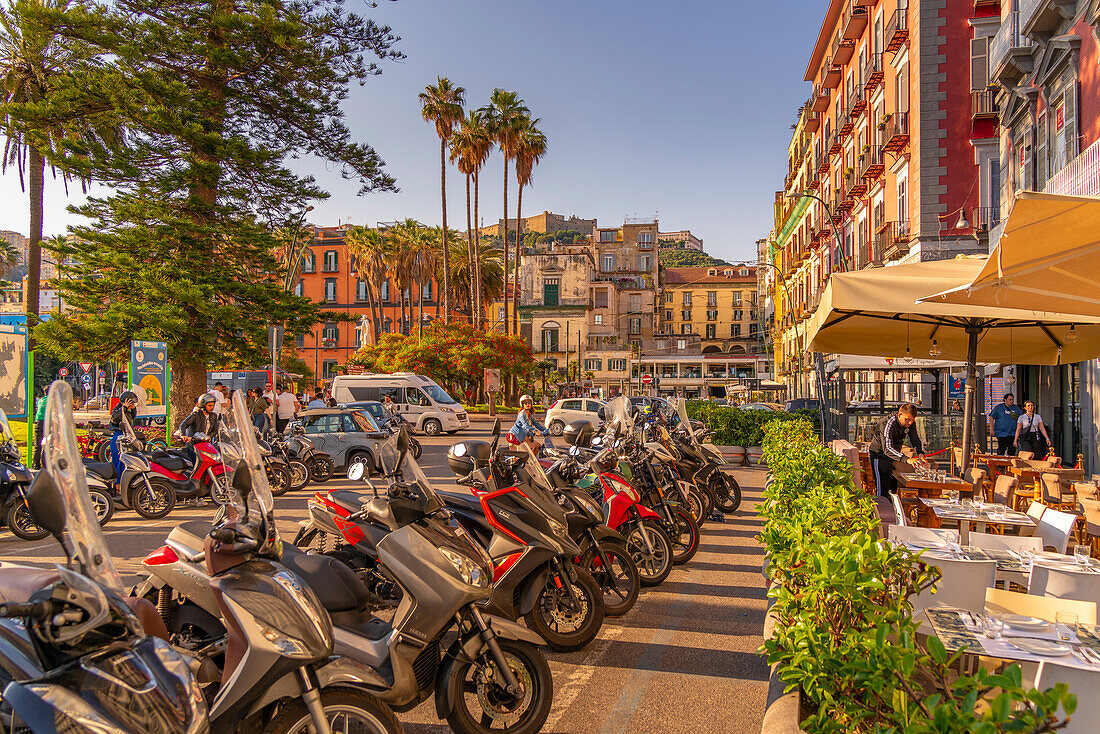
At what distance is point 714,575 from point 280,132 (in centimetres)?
1786

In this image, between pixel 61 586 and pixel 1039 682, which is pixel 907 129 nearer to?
pixel 1039 682

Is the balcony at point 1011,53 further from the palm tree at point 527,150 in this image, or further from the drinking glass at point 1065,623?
the palm tree at point 527,150

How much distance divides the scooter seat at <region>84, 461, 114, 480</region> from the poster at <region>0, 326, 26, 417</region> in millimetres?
3502

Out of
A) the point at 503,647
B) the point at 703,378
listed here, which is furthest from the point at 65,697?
the point at 703,378

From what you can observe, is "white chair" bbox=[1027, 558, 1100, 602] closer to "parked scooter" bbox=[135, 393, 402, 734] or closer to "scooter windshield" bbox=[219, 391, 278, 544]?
"parked scooter" bbox=[135, 393, 402, 734]

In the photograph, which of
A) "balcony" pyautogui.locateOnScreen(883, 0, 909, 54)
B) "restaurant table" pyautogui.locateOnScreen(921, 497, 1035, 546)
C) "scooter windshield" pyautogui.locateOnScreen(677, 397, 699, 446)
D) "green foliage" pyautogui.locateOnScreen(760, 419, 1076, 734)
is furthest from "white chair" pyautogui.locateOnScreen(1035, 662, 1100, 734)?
"balcony" pyautogui.locateOnScreen(883, 0, 909, 54)

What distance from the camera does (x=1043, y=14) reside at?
15297 millimetres

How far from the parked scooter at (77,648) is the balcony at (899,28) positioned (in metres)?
27.9

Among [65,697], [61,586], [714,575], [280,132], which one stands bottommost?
[714,575]

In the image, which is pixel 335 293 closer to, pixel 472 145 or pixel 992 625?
pixel 472 145

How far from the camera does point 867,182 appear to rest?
2961cm

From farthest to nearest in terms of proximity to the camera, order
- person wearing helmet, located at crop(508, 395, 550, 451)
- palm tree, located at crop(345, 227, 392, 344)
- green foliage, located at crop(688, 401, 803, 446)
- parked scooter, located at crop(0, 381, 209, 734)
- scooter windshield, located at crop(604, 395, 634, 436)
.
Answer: palm tree, located at crop(345, 227, 392, 344)
green foliage, located at crop(688, 401, 803, 446)
person wearing helmet, located at crop(508, 395, 550, 451)
scooter windshield, located at crop(604, 395, 634, 436)
parked scooter, located at crop(0, 381, 209, 734)

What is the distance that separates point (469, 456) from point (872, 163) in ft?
89.4

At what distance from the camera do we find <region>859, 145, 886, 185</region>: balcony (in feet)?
90.0
